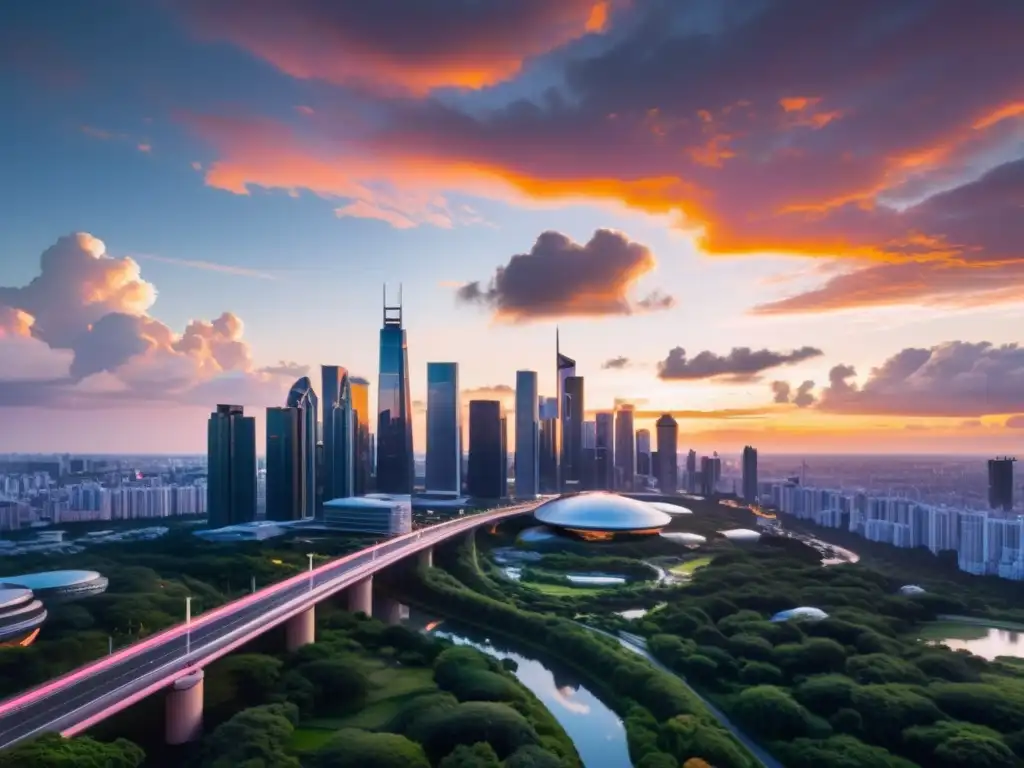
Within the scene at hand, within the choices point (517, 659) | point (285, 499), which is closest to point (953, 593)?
point (517, 659)

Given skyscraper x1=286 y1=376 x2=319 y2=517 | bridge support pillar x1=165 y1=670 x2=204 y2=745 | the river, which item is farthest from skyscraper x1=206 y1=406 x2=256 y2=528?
bridge support pillar x1=165 y1=670 x2=204 y2=745

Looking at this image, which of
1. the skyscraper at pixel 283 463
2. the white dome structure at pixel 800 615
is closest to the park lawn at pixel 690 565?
the white dome structure at pixel 800 615

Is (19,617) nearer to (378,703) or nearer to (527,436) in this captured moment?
(378,703)

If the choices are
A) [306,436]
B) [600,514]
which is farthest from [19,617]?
[306,436]

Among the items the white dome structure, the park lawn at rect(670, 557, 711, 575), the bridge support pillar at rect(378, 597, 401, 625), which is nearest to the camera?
the white dome structure

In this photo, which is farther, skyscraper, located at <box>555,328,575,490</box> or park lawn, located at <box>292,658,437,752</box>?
skyscraper, located at <box>555,328,575,490</box>

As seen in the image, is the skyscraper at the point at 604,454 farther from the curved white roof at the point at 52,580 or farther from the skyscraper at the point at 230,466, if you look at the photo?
the curved white roof at the point at 52,580

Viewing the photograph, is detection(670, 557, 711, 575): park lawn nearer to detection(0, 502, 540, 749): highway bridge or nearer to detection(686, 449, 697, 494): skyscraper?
Result: detection(0, 502, 540, 749): highway bridge

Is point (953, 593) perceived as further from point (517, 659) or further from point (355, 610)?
point (355, 610)
